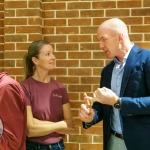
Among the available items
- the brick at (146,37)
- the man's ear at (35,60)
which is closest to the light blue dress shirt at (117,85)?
the man's ear at (35,60)

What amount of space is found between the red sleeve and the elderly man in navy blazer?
0.52m

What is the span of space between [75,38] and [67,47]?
115 millimetres

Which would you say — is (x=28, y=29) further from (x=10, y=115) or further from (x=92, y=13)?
(x=10, y=115)

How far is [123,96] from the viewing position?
205 cm

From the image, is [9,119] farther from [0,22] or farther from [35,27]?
[0,22]

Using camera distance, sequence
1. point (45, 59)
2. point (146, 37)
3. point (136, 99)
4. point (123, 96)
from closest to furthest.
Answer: point (136, 99)
point (123, 96)
point (45, 59)
point (146, 37)

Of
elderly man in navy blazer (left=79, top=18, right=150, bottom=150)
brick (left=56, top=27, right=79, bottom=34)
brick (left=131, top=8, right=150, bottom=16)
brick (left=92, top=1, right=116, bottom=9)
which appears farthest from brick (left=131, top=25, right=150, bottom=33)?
elderly man in navy blazer (left=79, top=18, right=150, bottom=150)

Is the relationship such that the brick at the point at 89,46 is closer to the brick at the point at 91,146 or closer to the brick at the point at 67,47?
the brick at the point at 67,47

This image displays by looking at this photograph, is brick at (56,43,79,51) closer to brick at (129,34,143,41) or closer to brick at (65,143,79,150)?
brick at (129,34,143,41)

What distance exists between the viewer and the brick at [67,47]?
9.84ft

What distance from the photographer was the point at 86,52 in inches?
117

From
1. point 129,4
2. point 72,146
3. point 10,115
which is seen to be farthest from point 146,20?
point 10,115

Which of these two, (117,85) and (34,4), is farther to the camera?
(34,4)

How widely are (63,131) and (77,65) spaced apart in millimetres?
780
